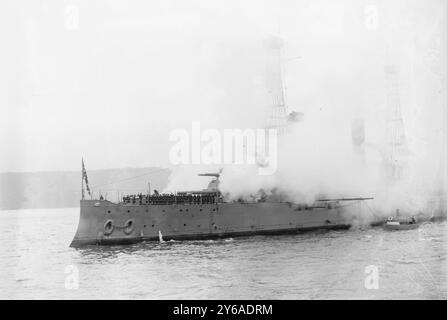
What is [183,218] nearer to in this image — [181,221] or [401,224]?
[181,221]

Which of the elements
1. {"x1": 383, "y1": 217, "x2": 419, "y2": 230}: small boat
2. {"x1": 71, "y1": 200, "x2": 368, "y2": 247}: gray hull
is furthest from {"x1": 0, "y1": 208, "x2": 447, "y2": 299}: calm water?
{"x1": 383, "y1": 217, "x2": 419, "y2": 230}: small boat

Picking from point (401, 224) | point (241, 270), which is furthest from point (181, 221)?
point (401, 224)

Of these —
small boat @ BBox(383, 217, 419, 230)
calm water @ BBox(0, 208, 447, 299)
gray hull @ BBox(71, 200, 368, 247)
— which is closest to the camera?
calm water @ BBox(0, 208, 447, 299)

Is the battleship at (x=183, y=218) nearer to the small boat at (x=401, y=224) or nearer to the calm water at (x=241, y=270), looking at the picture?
the calm water at (x=241, y=270)

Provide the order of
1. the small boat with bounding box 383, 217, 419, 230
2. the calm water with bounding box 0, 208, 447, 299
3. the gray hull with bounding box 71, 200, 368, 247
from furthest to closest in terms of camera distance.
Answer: the small boat with bounding box 383, 217, 419, 230 < the gray hull with bounding box 71, 200, 368, 247 < the calm water with bounding box 0, 208, 447, 299

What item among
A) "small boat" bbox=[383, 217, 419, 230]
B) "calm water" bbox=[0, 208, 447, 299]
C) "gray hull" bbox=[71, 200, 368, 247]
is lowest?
"calm water" bbox=[0, 208, 447, 299]

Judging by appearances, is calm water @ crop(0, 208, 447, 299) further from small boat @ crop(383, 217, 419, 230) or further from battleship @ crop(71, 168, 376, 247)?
small boat @ crop(383, 217, 419, 230)
